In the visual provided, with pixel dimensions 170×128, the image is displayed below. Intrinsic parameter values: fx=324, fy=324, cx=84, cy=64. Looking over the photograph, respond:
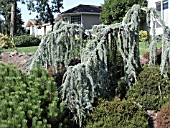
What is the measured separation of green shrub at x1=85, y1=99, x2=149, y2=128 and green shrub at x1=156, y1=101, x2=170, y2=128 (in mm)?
262

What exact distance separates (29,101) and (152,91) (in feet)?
8.70

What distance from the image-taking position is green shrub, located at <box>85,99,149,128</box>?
5773mm

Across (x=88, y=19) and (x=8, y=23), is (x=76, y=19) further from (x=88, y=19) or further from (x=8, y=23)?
(x=8, y=23)

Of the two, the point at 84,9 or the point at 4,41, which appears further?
the point at 84,9

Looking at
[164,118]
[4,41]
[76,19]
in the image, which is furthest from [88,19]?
[164,118]

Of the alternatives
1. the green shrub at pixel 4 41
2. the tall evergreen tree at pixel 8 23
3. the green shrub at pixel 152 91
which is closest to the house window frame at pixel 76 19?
the tall evergreen tree at pixel 8 23

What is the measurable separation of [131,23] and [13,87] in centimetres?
283

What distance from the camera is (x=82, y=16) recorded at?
34.3 m

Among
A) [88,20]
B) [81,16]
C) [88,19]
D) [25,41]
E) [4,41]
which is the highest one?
[81,16]

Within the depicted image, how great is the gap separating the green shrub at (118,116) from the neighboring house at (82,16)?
2834cm

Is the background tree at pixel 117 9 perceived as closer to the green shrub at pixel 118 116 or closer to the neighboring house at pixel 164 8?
the neighboring house at pixel 164 8

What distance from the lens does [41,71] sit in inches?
233

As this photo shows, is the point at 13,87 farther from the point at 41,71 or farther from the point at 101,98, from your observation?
the point at 101,98

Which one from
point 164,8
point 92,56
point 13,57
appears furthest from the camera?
point 164,8
